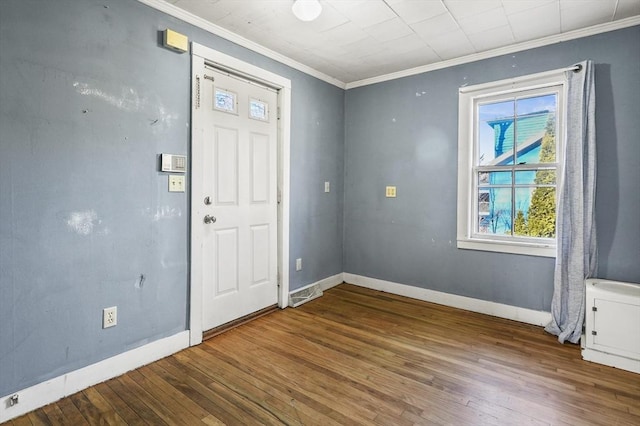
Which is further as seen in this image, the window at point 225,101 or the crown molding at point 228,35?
the window at point 225,101

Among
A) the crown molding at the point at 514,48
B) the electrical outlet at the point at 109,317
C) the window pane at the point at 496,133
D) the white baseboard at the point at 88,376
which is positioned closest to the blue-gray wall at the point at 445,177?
the crown molding at the point at 514,48

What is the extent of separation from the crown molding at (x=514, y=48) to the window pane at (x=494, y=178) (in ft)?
3.69

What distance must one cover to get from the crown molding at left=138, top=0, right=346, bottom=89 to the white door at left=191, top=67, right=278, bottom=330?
30 cm

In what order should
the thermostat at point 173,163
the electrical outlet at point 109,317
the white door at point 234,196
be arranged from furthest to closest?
the white door at point 234,196 → the thermostat at point 173,163 → the electrical outlet at point 109,317

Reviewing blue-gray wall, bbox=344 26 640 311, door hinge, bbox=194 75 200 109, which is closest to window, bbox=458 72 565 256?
blue-gray wall, bbox=344 26 640 311

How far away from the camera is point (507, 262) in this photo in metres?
3.17

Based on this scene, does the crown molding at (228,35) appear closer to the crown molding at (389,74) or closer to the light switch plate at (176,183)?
the crown molding at (389,74)

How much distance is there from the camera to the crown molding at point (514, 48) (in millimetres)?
2596

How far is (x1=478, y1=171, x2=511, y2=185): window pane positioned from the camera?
3219mm

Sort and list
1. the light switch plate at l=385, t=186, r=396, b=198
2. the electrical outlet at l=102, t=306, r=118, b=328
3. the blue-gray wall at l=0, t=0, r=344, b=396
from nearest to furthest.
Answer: the blue-gray wall at l=0, t=0, r=344, b=396, the electrical outlet at l=102, t=306, r=118, b=328, the light switch plate at l=385, t=186, r=396, b=198

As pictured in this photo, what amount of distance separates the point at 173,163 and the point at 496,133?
298cm

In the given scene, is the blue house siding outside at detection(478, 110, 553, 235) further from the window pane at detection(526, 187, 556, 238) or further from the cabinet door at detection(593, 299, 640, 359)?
the cabinet door at detection(593, 299, 640, 359)

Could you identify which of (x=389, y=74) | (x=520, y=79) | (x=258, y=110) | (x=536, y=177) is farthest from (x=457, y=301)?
(x=258, y=110)

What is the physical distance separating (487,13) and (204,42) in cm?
218
